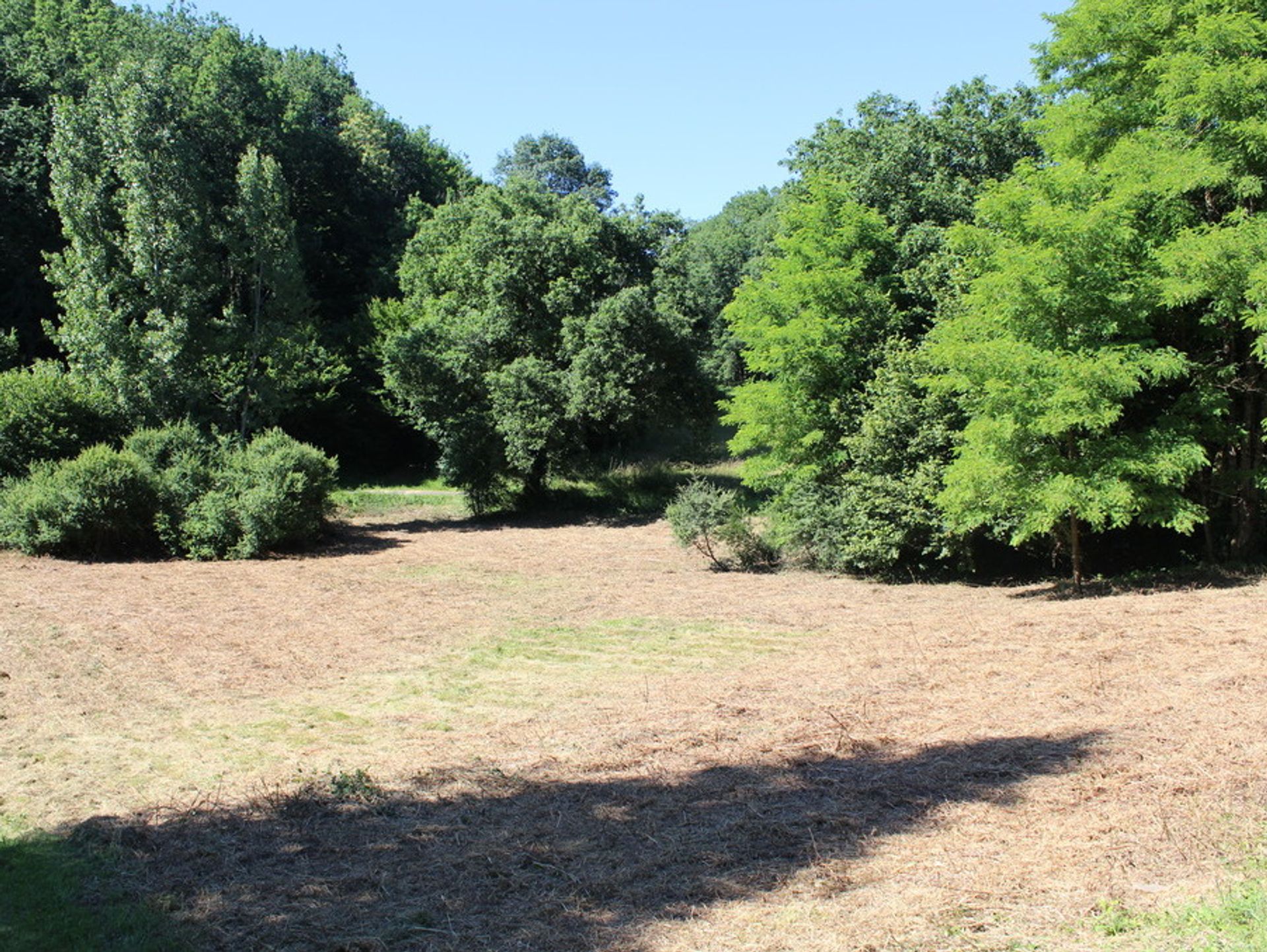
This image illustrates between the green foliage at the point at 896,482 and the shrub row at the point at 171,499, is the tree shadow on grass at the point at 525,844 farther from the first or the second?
the shrub row at the point at 171,499

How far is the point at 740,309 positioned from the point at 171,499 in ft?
47.7

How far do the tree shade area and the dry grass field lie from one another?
341cm

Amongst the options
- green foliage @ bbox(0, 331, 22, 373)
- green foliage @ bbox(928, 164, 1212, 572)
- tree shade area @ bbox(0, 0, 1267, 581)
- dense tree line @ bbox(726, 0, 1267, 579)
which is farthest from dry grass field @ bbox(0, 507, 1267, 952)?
green foliage @ bbox(0, 331, 22, 373)

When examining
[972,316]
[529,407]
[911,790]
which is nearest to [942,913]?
[911,790]

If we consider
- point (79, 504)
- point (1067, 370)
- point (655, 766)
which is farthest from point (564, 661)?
point (79, 504)

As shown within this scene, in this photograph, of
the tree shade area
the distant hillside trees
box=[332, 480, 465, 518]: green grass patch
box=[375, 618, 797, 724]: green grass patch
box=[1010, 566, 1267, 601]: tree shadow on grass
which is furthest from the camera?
box=[332, 480, 465, 518]: green grass patch

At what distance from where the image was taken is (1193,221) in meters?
16.0

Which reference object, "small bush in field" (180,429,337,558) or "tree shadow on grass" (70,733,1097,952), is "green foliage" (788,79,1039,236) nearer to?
"small bush in field" (180,429,337,558)

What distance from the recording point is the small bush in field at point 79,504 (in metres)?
22.0

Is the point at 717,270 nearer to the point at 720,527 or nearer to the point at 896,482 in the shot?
the point at 720,527

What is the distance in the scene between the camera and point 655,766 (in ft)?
24.9

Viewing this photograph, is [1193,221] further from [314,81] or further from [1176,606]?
[314,81]

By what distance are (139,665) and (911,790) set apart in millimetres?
10090

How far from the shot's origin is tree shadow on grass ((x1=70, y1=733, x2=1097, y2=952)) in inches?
189
